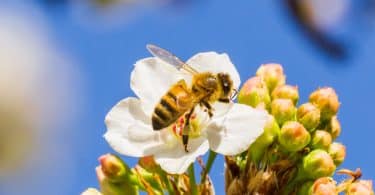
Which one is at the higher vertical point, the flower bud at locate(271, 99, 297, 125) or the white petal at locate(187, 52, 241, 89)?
the white petal at locate(187, 52, 241, 89)

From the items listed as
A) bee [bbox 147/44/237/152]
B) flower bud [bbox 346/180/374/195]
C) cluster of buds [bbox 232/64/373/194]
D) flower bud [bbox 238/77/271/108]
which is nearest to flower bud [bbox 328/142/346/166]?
cluster of buds [bbox 232/64/373/194]

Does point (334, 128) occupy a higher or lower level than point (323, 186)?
higher

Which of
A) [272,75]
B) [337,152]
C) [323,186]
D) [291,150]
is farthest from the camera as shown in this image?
[272,75]

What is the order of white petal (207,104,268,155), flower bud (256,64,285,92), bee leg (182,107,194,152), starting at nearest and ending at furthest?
white petal (207,104,268,155), bee leg (182,107,194,152), flower bud (256,64,285,92)

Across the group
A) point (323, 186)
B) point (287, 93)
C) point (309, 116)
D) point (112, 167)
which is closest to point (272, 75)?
point (287, 93)

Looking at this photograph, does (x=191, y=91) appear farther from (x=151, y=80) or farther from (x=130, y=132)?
(x=130, y=132)

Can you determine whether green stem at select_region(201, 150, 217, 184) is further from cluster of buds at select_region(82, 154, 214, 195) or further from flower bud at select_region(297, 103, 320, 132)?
flower bud at select_region(297, 103, 320, 132)

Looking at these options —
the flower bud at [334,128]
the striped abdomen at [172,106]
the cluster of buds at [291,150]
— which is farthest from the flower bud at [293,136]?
the striped abdomen at [172,106]
